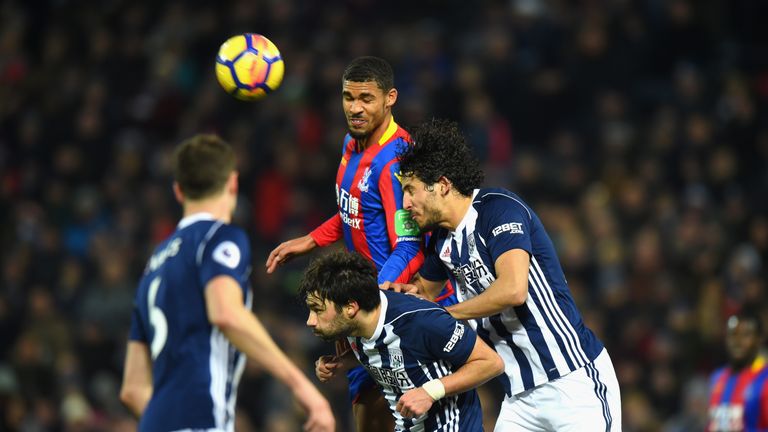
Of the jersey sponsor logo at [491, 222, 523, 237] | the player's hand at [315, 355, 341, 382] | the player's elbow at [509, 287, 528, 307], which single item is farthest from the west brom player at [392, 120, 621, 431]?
the player's hand at [315, 355, 341, 382]

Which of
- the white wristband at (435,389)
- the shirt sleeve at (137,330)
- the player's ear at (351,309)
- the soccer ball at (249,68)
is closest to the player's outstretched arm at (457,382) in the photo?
the white wristband at (435,389)

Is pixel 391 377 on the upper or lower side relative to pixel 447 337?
lower

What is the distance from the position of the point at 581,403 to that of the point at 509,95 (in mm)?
9148

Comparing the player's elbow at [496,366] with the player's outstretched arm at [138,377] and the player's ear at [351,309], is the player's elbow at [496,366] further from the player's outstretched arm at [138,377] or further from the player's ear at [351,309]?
the player's outstretched arm at [138,377]

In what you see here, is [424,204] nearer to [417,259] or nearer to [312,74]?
[417,259]

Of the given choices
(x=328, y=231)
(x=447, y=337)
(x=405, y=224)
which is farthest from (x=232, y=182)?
(x=328, y=231)

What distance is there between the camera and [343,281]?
210 inches

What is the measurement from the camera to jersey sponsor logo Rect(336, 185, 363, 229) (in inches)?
247

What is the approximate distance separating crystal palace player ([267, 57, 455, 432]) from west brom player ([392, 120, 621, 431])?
0.30m

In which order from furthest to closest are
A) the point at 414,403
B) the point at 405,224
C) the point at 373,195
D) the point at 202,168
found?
the point at 373,195
the point at 405,224
the point at 414,403
the point at 202,168

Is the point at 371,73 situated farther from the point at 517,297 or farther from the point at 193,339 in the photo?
the point at 193,339

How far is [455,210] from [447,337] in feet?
2.45

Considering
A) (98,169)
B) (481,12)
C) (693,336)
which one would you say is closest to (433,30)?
(481,12)

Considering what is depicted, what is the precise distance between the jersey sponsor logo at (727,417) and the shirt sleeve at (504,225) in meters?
3.84
